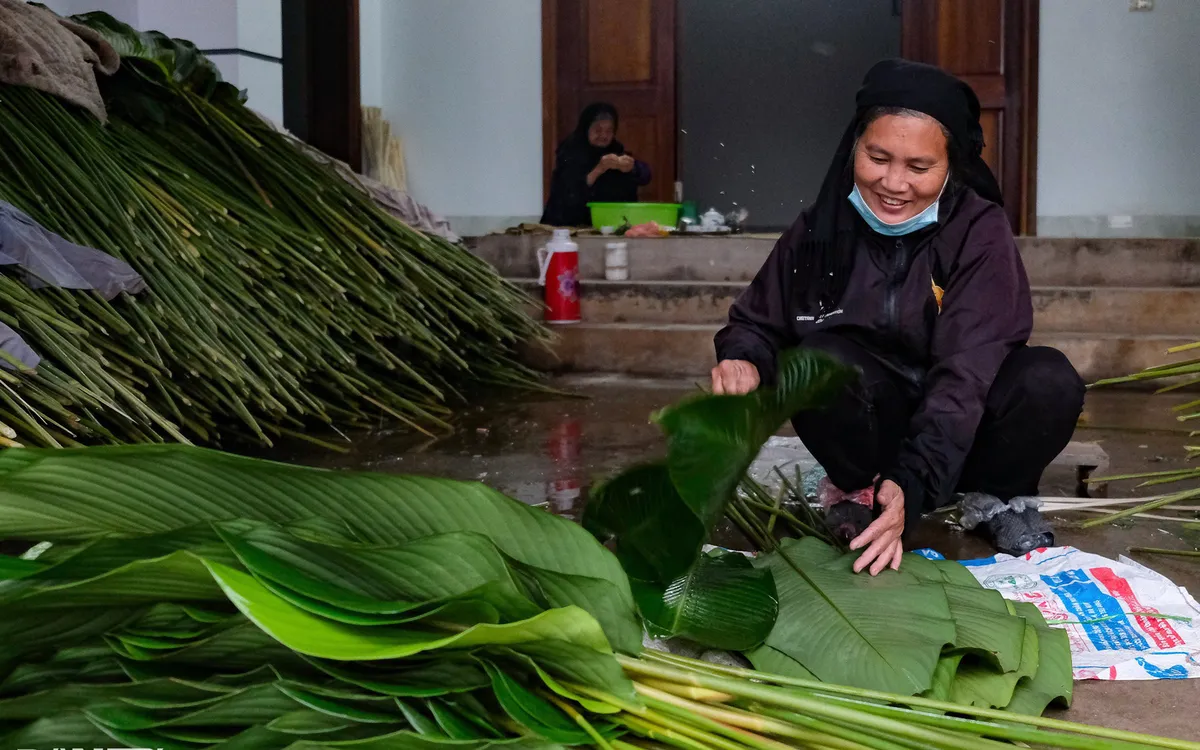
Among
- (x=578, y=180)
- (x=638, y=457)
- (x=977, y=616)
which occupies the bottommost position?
(x=638, y=457)

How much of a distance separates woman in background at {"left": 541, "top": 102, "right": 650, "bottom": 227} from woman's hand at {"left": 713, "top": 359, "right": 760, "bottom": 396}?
4.04 metres

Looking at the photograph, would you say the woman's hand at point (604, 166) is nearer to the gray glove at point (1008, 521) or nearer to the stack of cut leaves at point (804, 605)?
the gray glove at point (1008, 521)

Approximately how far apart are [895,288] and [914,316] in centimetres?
6

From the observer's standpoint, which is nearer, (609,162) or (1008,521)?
(1008,521)

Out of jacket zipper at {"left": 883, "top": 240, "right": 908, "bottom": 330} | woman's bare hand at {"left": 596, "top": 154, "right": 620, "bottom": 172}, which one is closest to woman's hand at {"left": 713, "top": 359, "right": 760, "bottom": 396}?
A: jacket zipper at {"left": 883, "top": 240, "right": 908, "bottom": 330}

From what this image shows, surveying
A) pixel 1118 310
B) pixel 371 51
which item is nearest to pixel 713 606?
pixel 1118 310

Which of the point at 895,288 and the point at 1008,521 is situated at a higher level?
the point at 895,288

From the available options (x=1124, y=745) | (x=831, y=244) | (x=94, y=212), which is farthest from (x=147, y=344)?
(x=1124, y=745)

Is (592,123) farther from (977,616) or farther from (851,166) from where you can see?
(977,616)

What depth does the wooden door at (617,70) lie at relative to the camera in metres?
6.07

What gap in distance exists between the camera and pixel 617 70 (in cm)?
613

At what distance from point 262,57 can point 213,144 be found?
206 centimetres

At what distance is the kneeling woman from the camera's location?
169 cm

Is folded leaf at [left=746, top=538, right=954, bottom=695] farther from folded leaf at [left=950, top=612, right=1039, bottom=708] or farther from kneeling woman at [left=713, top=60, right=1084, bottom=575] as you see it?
kneeling woman at [left=713, top=60, right=1084, bottom=575]
